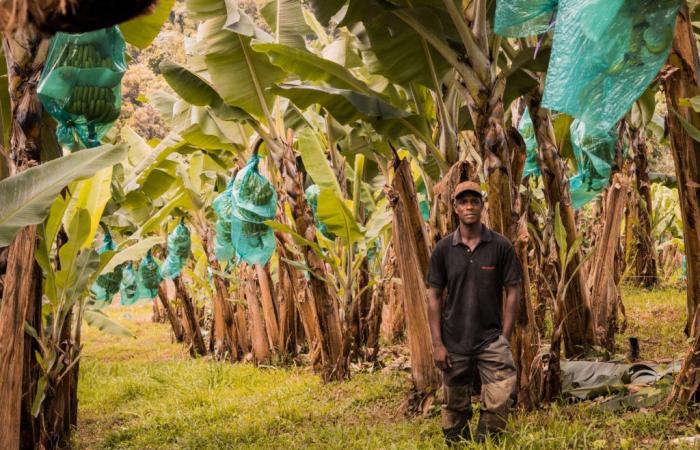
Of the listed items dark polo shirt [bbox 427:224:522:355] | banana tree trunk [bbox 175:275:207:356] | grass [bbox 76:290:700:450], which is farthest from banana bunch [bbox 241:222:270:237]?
banana tree trunk [bbox 175:275:207:356]

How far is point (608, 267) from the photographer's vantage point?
591 cm

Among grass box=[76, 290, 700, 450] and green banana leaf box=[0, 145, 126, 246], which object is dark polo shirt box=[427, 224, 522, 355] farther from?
green banana leaf box=[0, 145, 126, 246]

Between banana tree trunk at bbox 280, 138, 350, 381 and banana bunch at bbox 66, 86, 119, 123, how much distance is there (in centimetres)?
278

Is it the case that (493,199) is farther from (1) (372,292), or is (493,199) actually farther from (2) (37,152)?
(1) (372,292)

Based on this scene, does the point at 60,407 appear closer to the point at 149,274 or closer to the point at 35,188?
the point at 35,188

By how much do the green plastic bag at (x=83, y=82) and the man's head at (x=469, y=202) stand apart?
188 centimetres

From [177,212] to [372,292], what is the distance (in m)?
3.16

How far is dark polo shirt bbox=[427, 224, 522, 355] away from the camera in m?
3.66

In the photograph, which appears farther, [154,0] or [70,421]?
[70,421]

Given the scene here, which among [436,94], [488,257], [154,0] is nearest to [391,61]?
[436,94]

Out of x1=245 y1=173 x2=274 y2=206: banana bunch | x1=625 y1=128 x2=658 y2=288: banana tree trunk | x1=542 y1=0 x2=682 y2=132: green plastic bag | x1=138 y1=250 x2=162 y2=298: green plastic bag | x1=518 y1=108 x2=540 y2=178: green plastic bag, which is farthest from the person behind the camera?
x1=138 y1=250 x2=162 y2=298: green plastic bag

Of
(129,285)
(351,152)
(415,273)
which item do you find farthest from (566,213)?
(129,285)

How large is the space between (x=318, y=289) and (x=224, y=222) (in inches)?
70.7

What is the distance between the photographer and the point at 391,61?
187 inches
